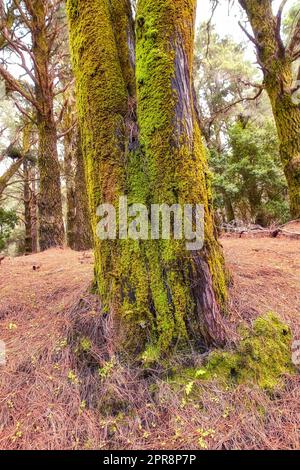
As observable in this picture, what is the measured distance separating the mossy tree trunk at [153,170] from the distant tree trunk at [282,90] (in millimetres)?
4174

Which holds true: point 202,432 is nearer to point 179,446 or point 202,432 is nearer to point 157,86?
point 179,446

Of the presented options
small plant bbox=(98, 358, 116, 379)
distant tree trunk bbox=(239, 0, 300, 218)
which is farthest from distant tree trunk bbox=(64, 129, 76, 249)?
small plant bbox=(98, 358, 116, 379)

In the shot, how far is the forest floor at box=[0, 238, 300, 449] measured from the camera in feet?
4.20

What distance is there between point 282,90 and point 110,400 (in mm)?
5959

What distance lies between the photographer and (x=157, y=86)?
66.2 inches

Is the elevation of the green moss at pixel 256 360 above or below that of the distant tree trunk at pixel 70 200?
below

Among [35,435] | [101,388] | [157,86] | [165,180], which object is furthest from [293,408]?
[157,86]

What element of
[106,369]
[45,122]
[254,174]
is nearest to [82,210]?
[45,122]

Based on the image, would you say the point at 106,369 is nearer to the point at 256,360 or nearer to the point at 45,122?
the point at 256,360

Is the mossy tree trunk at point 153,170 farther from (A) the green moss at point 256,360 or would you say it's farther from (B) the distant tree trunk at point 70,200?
(B) the distant tree trunk at point 70,200

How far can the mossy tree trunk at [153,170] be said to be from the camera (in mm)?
1639

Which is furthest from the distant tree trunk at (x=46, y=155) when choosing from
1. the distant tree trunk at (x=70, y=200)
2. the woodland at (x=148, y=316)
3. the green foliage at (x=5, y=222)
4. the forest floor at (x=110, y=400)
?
the green foliage at (x=5, y=222)

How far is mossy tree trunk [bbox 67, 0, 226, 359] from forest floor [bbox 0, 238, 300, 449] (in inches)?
7.8
